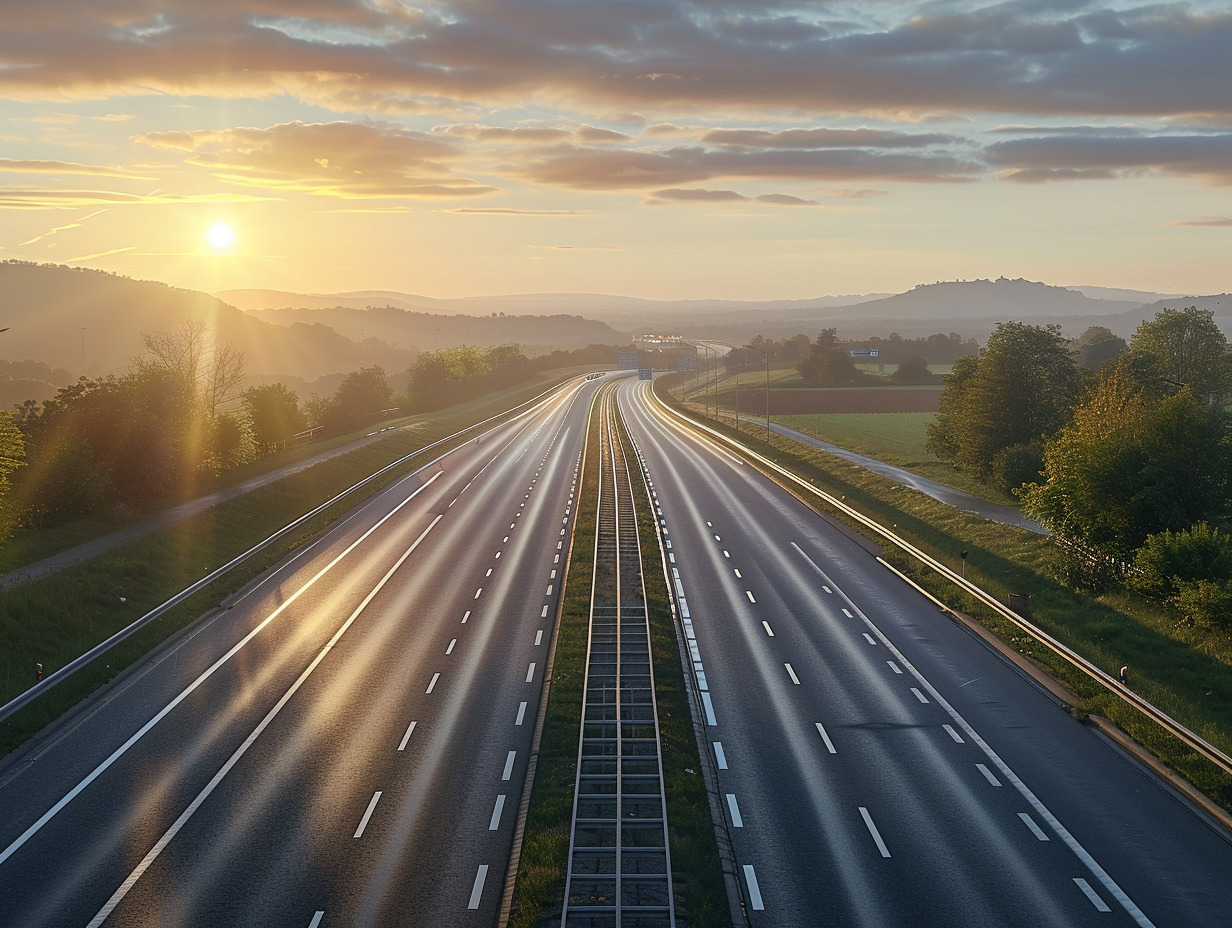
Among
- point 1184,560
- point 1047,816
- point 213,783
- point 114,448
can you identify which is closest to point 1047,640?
point 1184,560

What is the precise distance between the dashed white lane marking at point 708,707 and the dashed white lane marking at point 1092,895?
1000 centimetres

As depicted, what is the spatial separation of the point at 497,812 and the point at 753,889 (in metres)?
5.95

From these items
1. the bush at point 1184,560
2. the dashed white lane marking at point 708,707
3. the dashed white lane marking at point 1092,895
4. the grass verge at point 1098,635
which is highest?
the bush at point 1184,560

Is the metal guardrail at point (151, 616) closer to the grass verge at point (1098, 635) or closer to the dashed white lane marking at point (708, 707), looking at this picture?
the dashed white lane marking at point (708, 707)

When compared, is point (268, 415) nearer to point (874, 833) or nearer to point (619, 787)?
point (619, 787)

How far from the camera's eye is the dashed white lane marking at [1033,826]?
20062 millimetres

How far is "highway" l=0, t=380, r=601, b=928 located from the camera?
59.6 feet

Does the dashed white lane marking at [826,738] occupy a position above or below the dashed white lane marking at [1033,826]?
below

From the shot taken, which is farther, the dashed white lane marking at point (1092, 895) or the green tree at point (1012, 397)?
the green tree at point (1012, 397)

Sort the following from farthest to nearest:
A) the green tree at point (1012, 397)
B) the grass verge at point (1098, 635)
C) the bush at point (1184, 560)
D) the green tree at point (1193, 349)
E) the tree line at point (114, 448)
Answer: the green tree at point (1193, 349), the green tree at point (1012, 397), the tree line at point (114, 448), the bush at point (1184, 560), the grass verge at point (1098, 635)

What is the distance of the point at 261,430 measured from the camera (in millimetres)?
86500

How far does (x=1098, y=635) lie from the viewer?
113 feet

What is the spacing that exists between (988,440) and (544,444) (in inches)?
1706

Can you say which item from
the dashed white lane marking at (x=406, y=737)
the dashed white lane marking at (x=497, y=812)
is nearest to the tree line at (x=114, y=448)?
the dashed white lane marking at (x=406, y=737)
